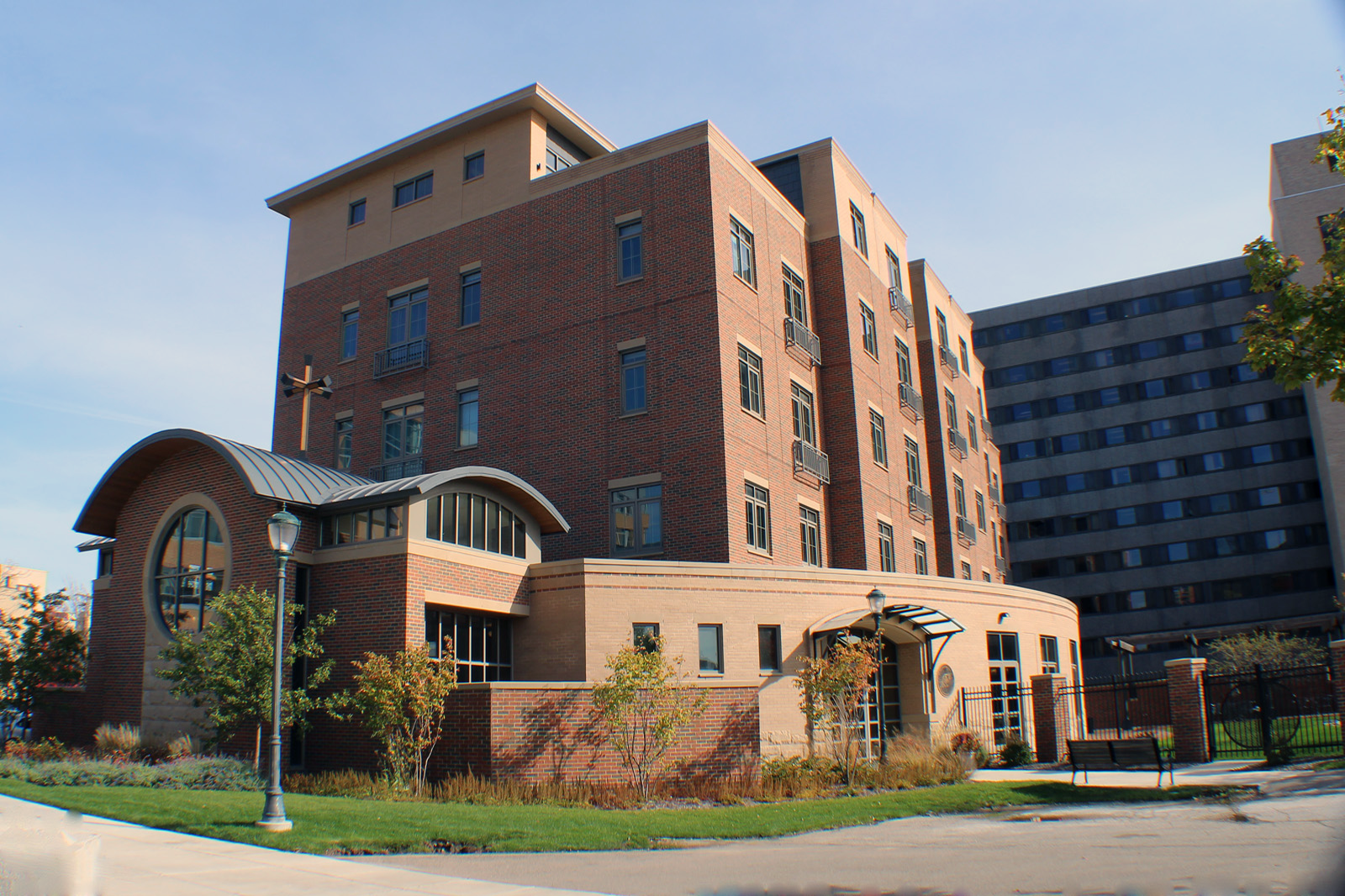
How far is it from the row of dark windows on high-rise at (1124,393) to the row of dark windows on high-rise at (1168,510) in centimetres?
795

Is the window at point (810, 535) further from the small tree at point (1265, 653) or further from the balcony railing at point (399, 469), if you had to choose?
the small tree at point (1265, 653)

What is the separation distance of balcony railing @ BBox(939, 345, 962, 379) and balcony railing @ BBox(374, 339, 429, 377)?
23.2m

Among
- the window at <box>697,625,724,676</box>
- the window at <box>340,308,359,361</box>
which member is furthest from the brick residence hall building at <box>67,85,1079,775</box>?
the window at <box>340,308,359,361</box>

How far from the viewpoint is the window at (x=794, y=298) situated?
31.8m

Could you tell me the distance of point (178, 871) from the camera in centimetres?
997

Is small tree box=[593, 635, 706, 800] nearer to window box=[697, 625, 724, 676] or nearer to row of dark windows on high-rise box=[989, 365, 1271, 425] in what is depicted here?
window box=[697, 625, 724, 676]

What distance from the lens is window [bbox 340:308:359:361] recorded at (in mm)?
34594

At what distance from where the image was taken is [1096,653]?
69.2 m

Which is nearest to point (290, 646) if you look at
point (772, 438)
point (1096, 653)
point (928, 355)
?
point (772, 438)

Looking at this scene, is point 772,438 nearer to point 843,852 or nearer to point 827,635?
point 827,635

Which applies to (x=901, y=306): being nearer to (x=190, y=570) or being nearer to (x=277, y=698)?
(x=190, y=570)

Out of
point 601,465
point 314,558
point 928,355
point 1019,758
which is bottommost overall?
point 1019,758

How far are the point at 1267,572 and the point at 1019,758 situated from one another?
167ft

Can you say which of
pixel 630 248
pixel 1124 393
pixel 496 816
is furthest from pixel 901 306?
pixel 1124 393
